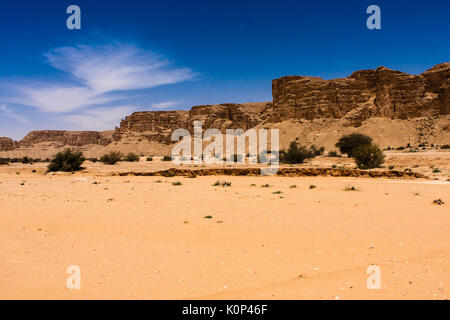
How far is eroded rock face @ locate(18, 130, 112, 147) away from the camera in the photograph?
145m

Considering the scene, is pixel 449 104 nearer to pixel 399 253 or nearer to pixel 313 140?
pixel 313 140

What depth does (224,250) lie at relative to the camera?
17.8 ft

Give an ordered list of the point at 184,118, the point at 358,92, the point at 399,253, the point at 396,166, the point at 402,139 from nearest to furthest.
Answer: the point at 399,253 → the point at 396,166 → the point at 402,139 → the point at 358,92 → the point at 184,118

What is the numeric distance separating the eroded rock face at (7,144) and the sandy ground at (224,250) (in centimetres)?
15131

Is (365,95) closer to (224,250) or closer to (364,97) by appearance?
(364,97)

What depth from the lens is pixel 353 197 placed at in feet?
37.7

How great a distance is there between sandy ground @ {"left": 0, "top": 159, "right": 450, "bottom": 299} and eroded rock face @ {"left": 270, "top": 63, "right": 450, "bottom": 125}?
6761 centimetres

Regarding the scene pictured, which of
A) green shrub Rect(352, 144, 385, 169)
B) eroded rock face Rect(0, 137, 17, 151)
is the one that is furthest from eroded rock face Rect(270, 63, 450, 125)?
eroded rock face Rect(0, 137, 17, 151)

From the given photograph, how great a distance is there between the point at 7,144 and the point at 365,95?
468 ft

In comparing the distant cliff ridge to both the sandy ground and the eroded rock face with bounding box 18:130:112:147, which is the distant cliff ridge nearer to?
the sandy ground

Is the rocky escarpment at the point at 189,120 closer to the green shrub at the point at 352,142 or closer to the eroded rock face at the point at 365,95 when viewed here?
the eroded rock face at the point at 365,95

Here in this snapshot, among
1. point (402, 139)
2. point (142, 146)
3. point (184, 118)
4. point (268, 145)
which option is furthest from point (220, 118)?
point (402, 139)
